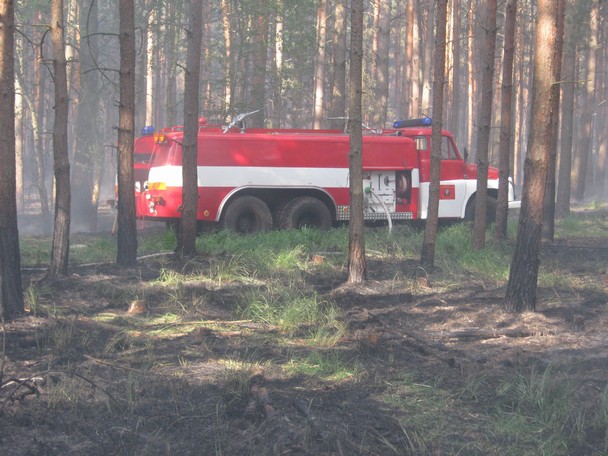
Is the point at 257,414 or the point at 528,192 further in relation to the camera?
the point at 528,192

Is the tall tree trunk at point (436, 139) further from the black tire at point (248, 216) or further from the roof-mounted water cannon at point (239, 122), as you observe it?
the roof-mounted water cannon at point (239, 122)

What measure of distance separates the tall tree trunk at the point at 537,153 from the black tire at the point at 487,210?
8592 mm

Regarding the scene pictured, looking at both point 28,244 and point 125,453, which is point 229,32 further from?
point 125,453

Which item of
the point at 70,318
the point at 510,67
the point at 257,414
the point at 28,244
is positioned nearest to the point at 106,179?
the point at 28,244

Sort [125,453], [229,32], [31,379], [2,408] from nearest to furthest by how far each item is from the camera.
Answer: [125,453] < [2,408] < [31,379] < [229,32]

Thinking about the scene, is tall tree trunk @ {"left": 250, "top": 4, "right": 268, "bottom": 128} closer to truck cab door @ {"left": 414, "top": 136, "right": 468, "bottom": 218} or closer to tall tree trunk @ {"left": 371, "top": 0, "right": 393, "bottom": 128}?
tall tree trunk @ {"left": 371, "top": 0, "right": 393, "bottom": 128}

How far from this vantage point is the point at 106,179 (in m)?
57.7

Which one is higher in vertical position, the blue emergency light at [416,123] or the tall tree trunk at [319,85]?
the tall tree trunk at [319,85]

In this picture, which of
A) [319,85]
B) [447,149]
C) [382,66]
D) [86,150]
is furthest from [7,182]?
[319,85]

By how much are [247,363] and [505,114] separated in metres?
9.61

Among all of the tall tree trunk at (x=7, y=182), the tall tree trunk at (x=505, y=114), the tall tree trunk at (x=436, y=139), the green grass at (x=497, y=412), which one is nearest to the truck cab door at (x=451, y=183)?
the tall tree trunk at (x=505, y=114)

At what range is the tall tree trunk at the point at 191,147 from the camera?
12877 millimetres

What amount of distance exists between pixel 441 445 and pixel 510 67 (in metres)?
10.7

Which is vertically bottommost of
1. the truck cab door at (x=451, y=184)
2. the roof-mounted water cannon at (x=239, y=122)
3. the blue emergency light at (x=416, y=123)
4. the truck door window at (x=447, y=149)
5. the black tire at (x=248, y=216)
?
the black tire at (x=248, y=216)
